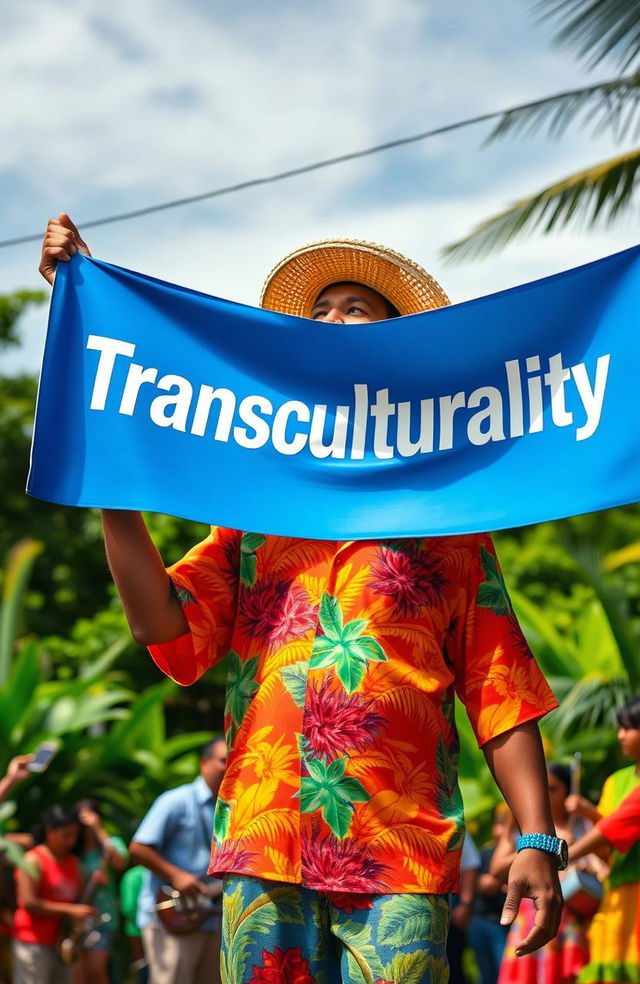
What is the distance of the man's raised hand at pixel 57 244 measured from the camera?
2.45 m

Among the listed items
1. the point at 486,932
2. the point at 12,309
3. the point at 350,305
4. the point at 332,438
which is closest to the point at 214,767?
the point at 486,932

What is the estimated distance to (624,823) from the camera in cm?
488

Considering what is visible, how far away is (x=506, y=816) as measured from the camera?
6641 mm

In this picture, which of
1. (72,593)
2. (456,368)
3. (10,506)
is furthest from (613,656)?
(10,506)

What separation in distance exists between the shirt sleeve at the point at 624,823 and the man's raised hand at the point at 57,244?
3345mm

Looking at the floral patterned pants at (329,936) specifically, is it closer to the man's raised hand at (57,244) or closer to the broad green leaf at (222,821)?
the broad green leaf at (222,821)

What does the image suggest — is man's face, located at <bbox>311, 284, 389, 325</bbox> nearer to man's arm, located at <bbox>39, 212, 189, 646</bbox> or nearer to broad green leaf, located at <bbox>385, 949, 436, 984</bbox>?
man's arm, located at <bbox>39, 212, 189, 646</bbox>

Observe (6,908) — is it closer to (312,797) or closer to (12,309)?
(312,797)

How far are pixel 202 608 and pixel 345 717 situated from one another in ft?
1.18

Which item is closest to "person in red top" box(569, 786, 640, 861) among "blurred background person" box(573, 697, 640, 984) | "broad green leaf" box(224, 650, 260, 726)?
"blurred background person" box(573, 697, 640, 984)

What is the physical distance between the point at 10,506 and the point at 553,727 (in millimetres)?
13344

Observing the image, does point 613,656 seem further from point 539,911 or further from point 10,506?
point 10,506

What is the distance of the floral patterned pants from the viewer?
2.03 meters

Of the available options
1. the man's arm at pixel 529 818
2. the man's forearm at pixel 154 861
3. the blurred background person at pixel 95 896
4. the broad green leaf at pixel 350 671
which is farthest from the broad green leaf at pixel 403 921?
the blurred background person at pixel 95 896
